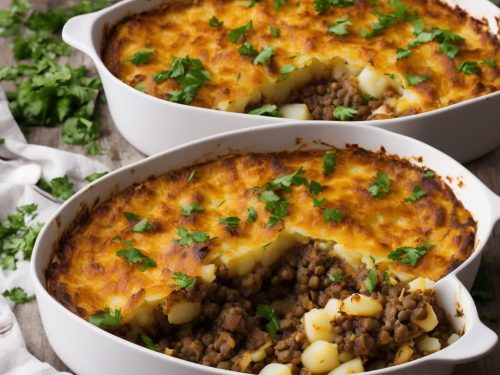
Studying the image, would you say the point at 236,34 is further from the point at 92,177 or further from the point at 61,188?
the point at 61,188

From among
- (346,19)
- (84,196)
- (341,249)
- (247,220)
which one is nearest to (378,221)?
(341,249)

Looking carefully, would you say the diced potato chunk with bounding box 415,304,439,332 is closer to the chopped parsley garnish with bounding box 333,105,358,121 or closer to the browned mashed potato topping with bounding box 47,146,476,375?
the browned mashed potato topping with bounding box 47,146,476,375

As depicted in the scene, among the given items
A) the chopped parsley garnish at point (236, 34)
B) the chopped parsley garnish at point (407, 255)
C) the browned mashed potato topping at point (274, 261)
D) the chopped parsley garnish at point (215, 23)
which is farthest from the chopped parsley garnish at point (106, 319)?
the chopped parsley garnish at point (215, 23)

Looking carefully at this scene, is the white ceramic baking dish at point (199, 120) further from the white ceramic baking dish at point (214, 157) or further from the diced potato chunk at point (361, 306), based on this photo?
the diced potato chunk at point (361, 306)

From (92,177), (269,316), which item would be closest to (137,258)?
(269,316)

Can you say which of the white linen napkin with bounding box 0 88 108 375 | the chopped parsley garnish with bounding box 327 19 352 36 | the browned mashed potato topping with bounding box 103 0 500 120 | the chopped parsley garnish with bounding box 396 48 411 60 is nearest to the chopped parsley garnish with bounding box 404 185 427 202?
the browned mashed potato topping with bounding box 103 0 500 120
